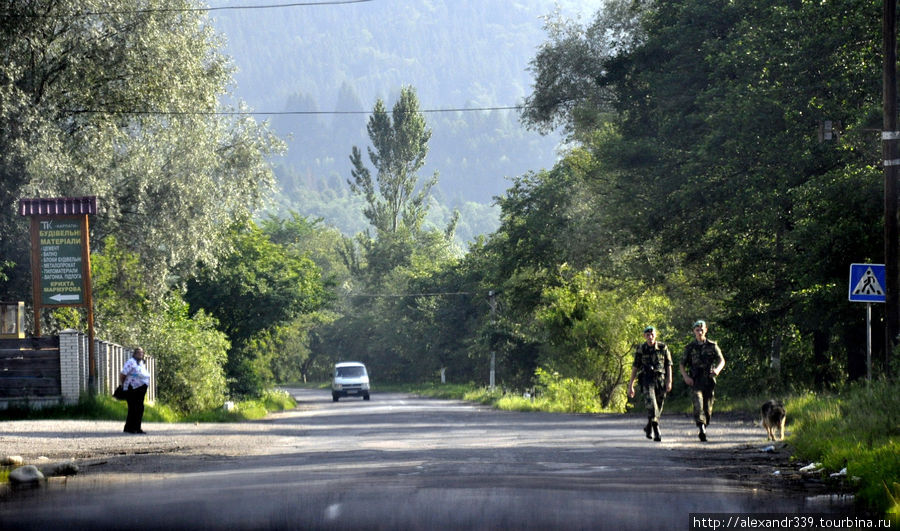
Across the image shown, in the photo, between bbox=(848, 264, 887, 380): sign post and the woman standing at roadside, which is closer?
bbox=(848, 264, 887, 380): sign post

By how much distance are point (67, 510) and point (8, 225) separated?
85.0 feet

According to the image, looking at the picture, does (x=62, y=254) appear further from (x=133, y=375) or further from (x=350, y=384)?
(x=350, y=384)

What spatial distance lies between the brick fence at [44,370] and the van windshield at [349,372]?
33.2m

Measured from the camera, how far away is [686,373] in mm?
20578

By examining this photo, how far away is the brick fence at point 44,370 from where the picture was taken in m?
28.5

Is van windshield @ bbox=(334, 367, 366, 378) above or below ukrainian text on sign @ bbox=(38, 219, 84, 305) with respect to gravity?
below

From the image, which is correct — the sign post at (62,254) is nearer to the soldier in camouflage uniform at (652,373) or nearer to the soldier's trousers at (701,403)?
the soldier in camouflage uniform at (652,373)

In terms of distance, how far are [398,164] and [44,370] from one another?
306 feet

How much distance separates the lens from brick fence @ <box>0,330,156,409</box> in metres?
28.5

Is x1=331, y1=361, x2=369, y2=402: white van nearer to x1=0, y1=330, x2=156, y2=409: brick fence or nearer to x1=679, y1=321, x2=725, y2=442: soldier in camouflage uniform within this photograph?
x1=0, y1=330, x2=156, y2=409: brick fence

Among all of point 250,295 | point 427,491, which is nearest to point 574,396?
point 250,295

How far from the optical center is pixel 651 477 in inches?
529

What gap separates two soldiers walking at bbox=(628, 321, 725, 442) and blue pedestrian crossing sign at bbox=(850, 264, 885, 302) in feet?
11.3

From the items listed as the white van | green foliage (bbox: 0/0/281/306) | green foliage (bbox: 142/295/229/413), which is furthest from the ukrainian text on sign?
the white van
